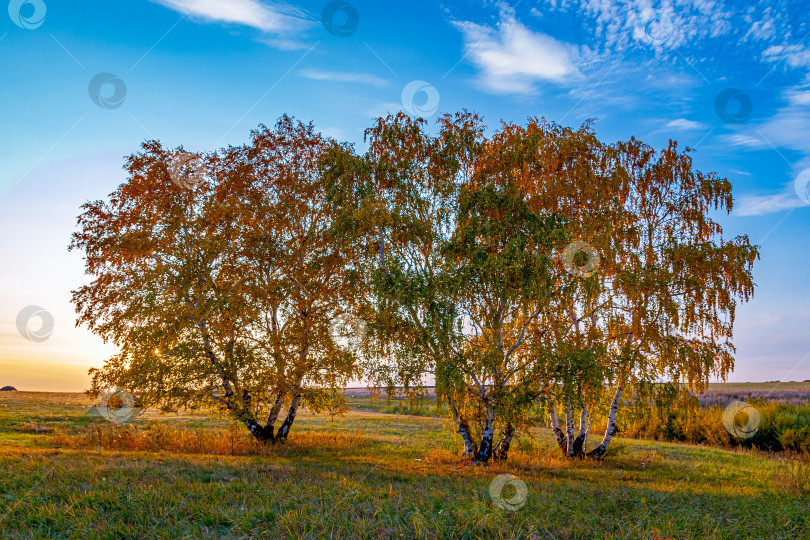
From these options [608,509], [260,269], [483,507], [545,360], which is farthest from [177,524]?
[260,269]

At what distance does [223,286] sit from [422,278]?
9.86m

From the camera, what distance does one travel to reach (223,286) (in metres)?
22.6

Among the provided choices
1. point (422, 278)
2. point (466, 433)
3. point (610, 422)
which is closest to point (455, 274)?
point (422, 278)

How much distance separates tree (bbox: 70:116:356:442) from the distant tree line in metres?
0.10

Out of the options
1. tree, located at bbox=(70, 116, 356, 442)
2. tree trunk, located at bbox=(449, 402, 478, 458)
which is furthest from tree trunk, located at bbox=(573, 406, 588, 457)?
tree, located at bbox=(70, 116, 356, 442)

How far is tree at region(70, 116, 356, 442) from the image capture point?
21.1 meters

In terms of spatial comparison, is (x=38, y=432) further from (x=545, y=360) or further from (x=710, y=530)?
(x=710, y=530)

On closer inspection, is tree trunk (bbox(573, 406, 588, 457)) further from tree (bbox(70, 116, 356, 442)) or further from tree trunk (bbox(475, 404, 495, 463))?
tree (bbox(70, 116, 356, 442))

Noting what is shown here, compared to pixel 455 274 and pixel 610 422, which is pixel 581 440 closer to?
pixel 610 422

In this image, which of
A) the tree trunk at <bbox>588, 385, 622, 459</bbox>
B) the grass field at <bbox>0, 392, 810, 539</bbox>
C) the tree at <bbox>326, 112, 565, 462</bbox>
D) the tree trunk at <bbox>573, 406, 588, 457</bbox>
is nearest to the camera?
the grass field at <bbox>0, 392, 810, 539</bbox>

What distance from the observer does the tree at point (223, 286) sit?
69.2 ft

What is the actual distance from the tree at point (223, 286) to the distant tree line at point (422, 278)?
0.10m

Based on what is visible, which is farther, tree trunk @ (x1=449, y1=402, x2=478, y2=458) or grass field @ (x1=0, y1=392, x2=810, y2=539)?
tree trunk @ (x1=449, y1=402, x2=478, y2=458)

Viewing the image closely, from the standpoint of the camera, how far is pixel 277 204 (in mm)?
23516
